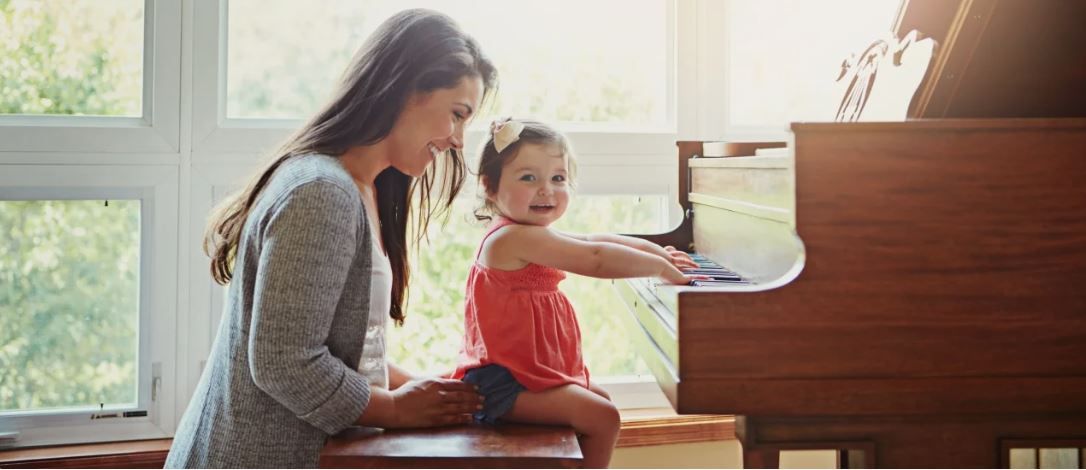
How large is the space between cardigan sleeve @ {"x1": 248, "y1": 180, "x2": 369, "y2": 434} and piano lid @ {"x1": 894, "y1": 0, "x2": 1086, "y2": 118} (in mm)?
947

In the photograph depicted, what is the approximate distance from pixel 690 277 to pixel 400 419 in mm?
577

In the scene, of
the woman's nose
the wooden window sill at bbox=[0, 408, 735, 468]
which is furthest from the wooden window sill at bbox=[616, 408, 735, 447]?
the woman's nose

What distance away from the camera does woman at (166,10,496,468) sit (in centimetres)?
130

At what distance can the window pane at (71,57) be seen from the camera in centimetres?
229

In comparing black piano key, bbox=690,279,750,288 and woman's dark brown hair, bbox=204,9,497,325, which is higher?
woman's dark brown hair, bbox=204,9,497,325

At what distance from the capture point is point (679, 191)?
2.29m

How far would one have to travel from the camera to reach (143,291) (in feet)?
7.64

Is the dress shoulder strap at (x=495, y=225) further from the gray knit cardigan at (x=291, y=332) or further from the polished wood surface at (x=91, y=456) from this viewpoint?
the polished wood surface at (x=91, y=456)

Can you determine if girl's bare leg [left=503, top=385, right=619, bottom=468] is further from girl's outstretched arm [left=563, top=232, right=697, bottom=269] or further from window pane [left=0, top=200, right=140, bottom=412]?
window pane [left=0, top=200, right=140, bottom=412]

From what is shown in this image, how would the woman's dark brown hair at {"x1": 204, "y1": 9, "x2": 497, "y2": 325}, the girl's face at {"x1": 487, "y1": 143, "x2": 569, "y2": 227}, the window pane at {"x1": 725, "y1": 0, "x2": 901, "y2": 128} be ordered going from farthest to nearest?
the window pane at {"x1": 725, "y1": 0, "x2": 901, "y2": 128}
the girl's face at {"x1": 487, "y1": 143, "x2": 569, "y2": 227}
the woman's dark brown hair at {"x1": 204, "y1": 9, "x2": 497, "y2": 325}

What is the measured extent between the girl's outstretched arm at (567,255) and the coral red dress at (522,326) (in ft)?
0.11

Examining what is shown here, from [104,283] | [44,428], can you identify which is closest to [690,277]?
[104,283]

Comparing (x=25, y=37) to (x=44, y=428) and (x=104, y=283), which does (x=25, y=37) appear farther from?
(x=44, y=428)

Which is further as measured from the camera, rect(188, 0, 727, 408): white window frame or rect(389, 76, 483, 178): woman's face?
rect(188, 0, 727, 408): white window frame
